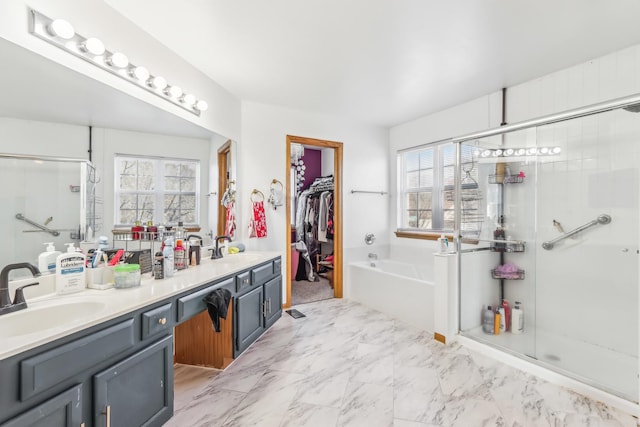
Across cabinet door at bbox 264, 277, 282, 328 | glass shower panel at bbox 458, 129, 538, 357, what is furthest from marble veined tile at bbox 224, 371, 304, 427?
glass shower panel at bbox 458, 129, 538, 357

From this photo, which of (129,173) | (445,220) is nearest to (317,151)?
(445,220)

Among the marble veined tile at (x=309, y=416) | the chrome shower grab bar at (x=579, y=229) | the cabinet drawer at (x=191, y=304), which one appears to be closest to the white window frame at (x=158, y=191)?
the cabinet drawer at (x=191, y=304)

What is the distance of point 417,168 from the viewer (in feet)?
13.7

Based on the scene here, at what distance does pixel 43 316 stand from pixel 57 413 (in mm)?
488

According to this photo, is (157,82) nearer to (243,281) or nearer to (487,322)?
(243,281)

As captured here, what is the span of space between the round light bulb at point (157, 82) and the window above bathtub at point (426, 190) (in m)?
3.09

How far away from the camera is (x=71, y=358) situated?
1.10m

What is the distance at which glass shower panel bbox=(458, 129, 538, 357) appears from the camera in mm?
2828

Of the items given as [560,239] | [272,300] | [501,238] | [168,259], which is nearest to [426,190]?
[501,238]

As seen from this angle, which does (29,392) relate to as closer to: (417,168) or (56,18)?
(56,18)

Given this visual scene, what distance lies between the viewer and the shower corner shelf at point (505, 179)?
9.55 ft

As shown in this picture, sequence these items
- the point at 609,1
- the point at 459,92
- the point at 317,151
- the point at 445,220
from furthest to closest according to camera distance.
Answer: the point at 317,151
the point at 445,220
the point at 459,92
the point at 609,1

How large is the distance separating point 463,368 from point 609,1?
2606 mm

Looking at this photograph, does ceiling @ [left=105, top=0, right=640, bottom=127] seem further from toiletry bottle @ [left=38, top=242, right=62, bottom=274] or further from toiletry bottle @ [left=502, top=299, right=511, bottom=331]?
toiletry bottle @ [left=502, top=299, right=511, bottom=331]
